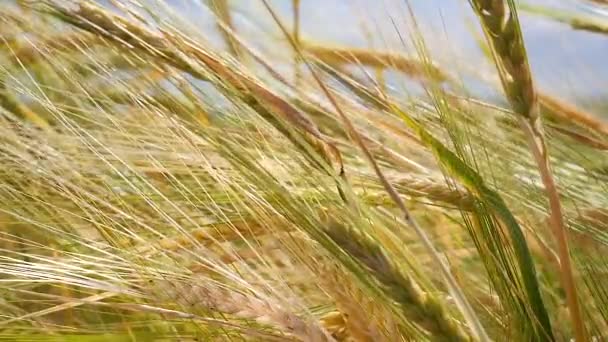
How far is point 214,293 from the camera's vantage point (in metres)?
0.43

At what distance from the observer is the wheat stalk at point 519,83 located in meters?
0.37

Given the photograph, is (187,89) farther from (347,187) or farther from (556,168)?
(556,168)

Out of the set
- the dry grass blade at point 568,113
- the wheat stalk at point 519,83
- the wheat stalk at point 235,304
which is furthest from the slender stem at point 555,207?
the dry grass blade at point 568,113

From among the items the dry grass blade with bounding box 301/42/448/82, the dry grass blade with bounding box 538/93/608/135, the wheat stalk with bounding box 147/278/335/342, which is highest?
the dry grass blade with bounding box 301/42/448/82

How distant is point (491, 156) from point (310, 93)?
0.13m

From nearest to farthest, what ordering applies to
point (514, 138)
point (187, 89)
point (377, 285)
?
1. point (377, 285)
2. point (187, 89)
3. point (514, 138)

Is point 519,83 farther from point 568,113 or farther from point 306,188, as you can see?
point 568,113

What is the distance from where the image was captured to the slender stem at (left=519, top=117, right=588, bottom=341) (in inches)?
15.2

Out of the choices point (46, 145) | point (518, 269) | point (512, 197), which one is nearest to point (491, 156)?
point (512, 197)

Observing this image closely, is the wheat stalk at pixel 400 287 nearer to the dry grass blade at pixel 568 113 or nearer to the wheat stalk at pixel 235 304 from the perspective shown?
the wheat stalk at pixel 235 304

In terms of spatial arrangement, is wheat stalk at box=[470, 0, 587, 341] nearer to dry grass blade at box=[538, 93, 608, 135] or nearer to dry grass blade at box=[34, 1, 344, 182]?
dry grass blade at box=[34, 1, 344, 182]

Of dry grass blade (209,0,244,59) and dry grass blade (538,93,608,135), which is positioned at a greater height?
dry grass blade (209,0,244,59)

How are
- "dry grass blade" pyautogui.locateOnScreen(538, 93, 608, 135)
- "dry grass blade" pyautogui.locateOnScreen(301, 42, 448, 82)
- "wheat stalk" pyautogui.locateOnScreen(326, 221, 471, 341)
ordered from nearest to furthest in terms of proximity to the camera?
1. "wheat stalk" pyautogui.locateOnScreen(326, 221, 471, 341)
2. "dry grass blade" pyautogui.locateOnScreen(301, 42, 448, 82)
3. "dry grass blade" pyautogui.locateOnScreen(538, 93, 608, 135)

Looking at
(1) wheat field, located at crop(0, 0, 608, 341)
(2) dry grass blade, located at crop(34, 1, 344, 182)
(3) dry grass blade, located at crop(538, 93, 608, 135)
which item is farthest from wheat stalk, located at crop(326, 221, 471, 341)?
(3) dry grass blade, located at crop(538, 93, 608, 135)
